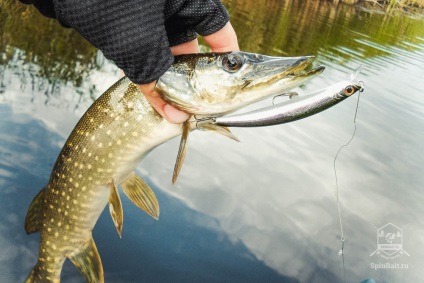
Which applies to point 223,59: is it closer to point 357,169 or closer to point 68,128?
point 68,128

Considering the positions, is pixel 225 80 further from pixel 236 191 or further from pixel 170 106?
pixel 236 191

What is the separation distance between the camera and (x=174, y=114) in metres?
1.45

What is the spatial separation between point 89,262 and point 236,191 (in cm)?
157

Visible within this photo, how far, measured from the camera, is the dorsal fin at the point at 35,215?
5.96 ft

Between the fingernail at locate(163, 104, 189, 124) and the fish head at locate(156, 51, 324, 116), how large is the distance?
2cm

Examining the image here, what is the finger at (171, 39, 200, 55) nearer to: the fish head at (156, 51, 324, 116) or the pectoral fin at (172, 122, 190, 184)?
the fish head at (156, 51, 324, 116)

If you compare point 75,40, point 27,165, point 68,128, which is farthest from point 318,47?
point 27,165

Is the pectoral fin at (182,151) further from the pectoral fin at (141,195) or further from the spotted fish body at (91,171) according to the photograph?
the pectoral fin at (141,195)

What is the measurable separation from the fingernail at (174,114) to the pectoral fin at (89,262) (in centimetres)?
79

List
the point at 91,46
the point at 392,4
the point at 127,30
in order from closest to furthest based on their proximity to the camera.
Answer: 1. the point at 127,30
2. the point at 91,46
3. the point at 392,4

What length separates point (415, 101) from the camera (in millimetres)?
6250

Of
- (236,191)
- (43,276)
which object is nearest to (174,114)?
(43,276)

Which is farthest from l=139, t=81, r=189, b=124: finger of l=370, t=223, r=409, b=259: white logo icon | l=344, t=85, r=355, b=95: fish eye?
l=370, t=223, r=409, b=259: white logo icon

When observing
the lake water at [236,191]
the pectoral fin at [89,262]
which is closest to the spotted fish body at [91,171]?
the pectoral fin at [89,262]
